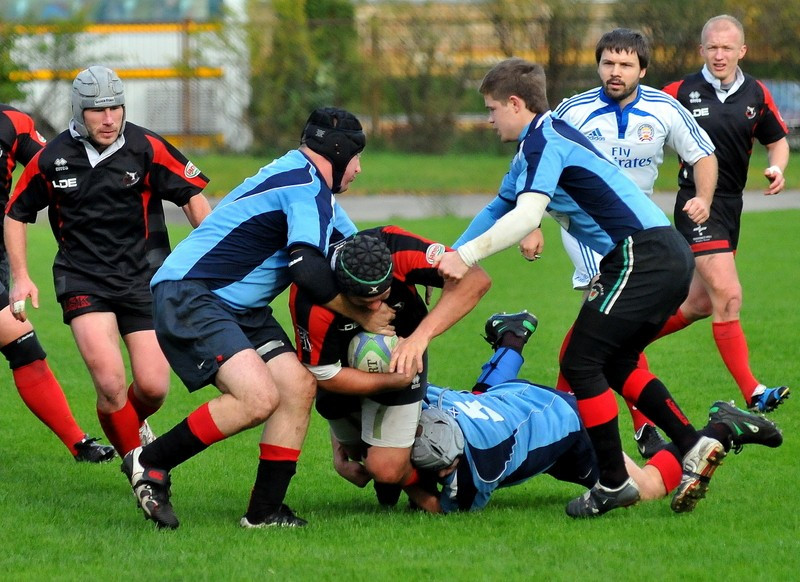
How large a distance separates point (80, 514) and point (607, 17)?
2091 cm

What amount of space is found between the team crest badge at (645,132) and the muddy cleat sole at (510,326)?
4.27 feet

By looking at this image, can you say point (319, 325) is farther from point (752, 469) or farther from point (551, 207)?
point (752, 469)

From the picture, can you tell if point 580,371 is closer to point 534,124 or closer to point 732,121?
point 534,124

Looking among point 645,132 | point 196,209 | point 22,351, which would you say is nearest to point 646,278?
point 645,132

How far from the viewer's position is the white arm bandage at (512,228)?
5391mm

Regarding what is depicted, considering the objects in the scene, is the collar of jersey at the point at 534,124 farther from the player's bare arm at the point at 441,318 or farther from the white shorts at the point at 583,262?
the white shorts at the point at 583,262

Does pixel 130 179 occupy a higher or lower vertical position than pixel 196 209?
higher

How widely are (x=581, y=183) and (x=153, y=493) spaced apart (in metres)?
2.34

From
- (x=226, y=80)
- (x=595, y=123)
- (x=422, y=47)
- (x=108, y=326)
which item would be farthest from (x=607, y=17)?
(x=108, y=326)

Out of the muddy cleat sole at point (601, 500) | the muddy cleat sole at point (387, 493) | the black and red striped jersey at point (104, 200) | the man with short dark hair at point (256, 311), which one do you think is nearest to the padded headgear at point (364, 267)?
the man with short dark hair at point (256, 311)

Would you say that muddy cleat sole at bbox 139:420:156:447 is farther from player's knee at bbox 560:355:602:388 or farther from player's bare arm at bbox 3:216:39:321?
player's knee at bbox 560:355:602:388

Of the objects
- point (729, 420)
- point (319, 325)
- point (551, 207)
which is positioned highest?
point (551, 207)

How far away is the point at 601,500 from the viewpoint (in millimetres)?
5492

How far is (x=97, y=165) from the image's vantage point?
22.2 ft
